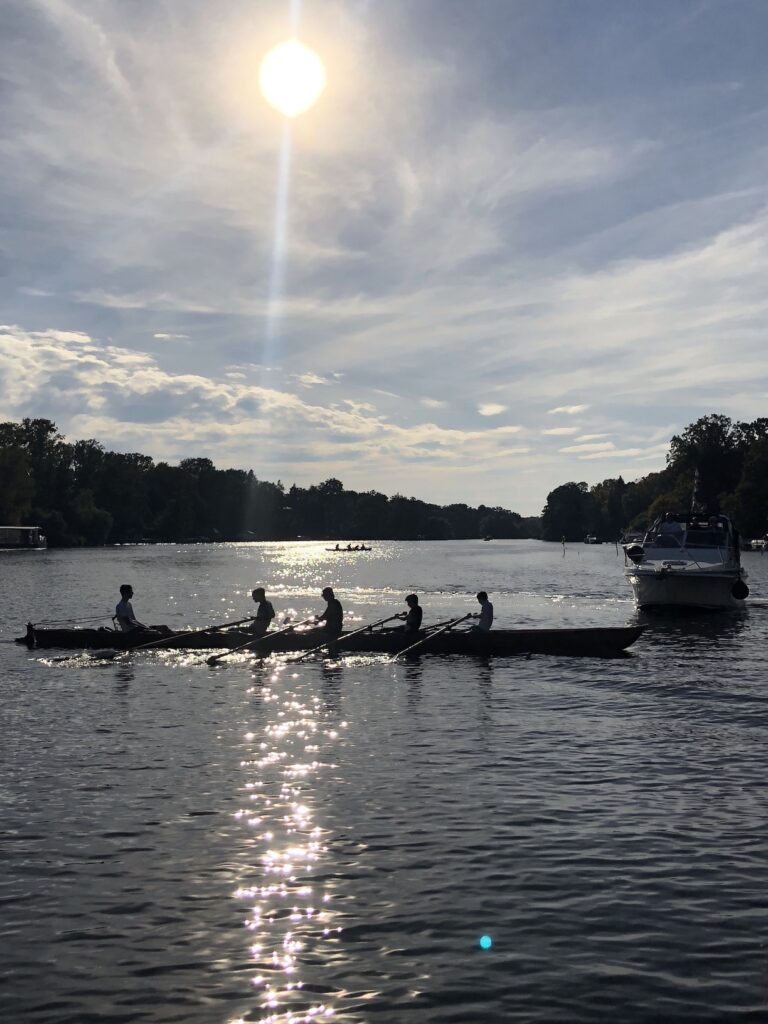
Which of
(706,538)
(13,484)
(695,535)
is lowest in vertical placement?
(706,538)

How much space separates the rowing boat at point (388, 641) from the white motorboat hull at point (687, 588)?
43.4 feet

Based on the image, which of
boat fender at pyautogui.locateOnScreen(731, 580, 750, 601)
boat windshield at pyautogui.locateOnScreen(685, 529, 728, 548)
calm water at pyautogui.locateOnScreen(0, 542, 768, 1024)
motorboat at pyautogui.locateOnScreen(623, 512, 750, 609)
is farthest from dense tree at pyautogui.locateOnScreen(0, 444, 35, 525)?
calm water at pyautogui.locateOnScreen(0, 542, 768, 1024)

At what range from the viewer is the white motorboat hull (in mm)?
43000

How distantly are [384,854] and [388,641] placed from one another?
19.5m

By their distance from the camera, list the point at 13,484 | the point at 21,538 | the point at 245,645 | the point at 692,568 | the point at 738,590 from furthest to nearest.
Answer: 1. the point at 21,538
2. the point at 13,484
3. the point at 738,590
4. the point at 692,568
5. the point at 245,645

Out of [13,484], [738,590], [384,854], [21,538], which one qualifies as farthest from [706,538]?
[21,538]

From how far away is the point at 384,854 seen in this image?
11.2 metres

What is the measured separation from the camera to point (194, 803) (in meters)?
13.3

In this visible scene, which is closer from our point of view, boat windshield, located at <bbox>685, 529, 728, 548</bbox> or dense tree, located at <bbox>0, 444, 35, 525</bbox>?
boat windshield, located at <bbox>685, 529, 728, 548</bbox>

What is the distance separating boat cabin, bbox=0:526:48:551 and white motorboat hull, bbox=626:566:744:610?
141m

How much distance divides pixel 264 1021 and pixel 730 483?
173m

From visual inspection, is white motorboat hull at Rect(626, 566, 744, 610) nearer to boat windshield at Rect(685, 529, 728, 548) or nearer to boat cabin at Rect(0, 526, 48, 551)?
boat windshield at Rect(685, 529, 728, 548)

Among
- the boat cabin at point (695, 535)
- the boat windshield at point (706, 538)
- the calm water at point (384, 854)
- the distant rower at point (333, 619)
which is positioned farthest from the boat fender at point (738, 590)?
the distant rower at point (333, 619)

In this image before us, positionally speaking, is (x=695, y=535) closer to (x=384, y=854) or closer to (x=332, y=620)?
(x=332, y=620)
